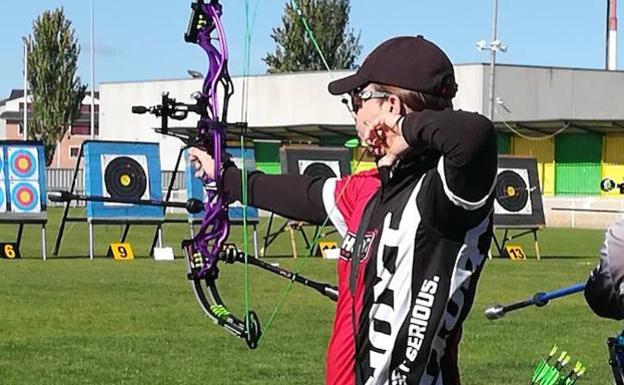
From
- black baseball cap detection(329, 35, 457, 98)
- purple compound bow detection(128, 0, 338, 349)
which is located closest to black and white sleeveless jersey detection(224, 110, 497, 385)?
black baseball cap detection(329, 35, 457, 98)

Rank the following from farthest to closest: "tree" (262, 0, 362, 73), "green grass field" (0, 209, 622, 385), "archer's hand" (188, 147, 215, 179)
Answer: "tree" (262, 0, 362, 73)
"green grass field" (0, 209, 622, 385)
"archer's hand" (188, 147, 215, 179)

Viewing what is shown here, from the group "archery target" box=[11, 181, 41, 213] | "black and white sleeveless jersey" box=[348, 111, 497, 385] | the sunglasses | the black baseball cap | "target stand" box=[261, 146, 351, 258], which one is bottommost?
"archery target" box=[11, 181, 41, 213]

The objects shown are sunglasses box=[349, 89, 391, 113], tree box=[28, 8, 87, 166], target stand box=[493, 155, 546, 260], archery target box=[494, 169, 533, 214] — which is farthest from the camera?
tree box=[28, 8, 87, 166]

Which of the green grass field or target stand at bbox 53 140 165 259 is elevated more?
target stand at bbox 53 140 165 259

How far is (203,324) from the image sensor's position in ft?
31.5

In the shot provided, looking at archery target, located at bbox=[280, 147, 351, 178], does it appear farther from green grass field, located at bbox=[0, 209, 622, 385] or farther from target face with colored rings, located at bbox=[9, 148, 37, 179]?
green grass field, located at bbox=[0, 209, 622, 385]

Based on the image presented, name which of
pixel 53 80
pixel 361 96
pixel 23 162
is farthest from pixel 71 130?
pixel 361 96

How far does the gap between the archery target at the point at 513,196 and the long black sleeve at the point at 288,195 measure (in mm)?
17630

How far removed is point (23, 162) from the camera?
18.4m

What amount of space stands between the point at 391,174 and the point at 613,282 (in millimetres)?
972

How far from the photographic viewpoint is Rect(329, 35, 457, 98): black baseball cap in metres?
2.62

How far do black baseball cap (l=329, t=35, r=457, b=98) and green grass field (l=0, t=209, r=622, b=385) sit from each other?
4615 mm

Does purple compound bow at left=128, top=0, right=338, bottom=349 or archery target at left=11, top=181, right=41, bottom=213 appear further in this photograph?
archery target at left=11, top=181, right=41, bottom=213

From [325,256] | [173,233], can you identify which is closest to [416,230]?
[325,256]
